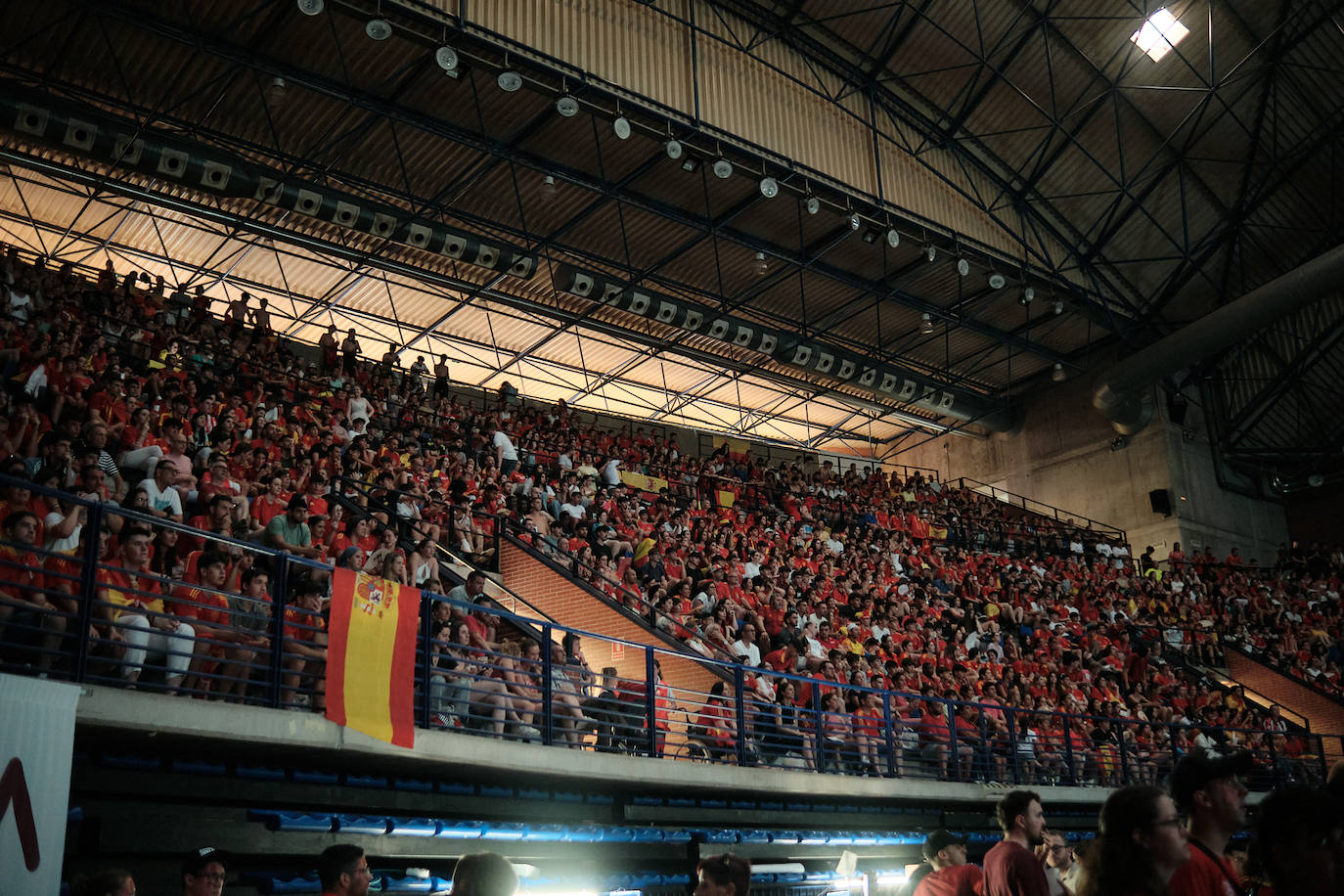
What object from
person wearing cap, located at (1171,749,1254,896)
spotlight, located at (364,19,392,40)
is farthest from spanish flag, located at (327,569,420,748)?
spotlight, located at (364,19,392,40)

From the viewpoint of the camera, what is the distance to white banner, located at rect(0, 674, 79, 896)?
5.28 meters

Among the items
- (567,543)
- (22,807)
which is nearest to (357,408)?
(567,543)

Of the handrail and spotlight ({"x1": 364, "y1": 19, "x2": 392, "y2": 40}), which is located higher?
spotlight ({"x1": 364, "y1": 19, "x2": 392, "y2": 40})

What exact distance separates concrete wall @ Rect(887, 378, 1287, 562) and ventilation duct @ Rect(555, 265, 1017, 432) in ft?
6.27

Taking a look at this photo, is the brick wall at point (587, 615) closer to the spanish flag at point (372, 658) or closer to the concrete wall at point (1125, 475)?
the spanish flag at point (372, 658)

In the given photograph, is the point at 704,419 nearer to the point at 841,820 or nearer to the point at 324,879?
the point at 841,820

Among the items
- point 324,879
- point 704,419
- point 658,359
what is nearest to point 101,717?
point 324,879

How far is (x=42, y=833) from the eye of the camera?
543 cm

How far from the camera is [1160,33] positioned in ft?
75.8

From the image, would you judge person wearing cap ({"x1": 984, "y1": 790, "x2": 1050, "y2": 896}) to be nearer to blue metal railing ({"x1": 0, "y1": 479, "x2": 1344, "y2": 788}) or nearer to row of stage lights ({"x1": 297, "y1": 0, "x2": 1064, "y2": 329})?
blue metal railing ({"x1": 0, "y1": 479, "x2": 1344, "y2": 788})

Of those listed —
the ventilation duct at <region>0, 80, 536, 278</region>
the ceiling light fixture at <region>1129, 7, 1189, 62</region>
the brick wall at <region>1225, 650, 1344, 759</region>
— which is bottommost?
the brick wall at <region>1225, 650, 1344, 759</region>

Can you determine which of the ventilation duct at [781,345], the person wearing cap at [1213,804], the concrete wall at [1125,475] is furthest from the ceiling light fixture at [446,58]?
the concrete wall at [1125,475]

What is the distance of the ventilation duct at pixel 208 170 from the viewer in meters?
15.5

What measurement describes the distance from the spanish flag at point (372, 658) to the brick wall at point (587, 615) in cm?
621
